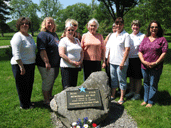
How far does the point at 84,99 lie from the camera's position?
11.1 feet

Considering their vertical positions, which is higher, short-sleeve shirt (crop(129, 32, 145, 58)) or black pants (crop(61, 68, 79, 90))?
short-sleeve shirt (crop(129, 32, 145, 58))

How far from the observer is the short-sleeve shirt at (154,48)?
3.57m

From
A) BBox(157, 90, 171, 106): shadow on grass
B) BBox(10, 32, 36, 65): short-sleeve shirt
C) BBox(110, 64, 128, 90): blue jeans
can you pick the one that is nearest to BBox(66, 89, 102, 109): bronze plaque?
BBox(110, 64, 128, 90): blue jeans

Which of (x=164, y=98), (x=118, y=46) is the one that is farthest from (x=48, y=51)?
(x=164, y=98)

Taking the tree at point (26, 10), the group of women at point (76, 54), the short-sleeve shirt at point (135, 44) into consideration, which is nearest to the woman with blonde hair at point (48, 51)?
the group of women at point (76, 54)

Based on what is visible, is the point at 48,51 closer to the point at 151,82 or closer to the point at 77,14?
the point at 151,82

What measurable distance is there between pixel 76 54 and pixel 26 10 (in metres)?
54.5

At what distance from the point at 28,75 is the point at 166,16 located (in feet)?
29.2

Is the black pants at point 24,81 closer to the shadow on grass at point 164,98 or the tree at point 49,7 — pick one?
the shadow on grass at point 164,98

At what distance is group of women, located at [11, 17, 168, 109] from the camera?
11.5 feet

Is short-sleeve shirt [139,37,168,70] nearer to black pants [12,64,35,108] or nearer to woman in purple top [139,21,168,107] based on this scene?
woman in purple top [139,21,168,107]

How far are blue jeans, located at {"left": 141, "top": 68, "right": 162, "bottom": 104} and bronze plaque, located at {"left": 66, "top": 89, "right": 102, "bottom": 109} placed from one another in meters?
1.40

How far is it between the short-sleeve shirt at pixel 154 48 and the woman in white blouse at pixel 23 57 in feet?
9.26

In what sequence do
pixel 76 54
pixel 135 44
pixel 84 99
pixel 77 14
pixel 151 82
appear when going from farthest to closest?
pixel 77 14, pixel 135 44, pixel 151 82, pixel 76 54, pixel 84 99
